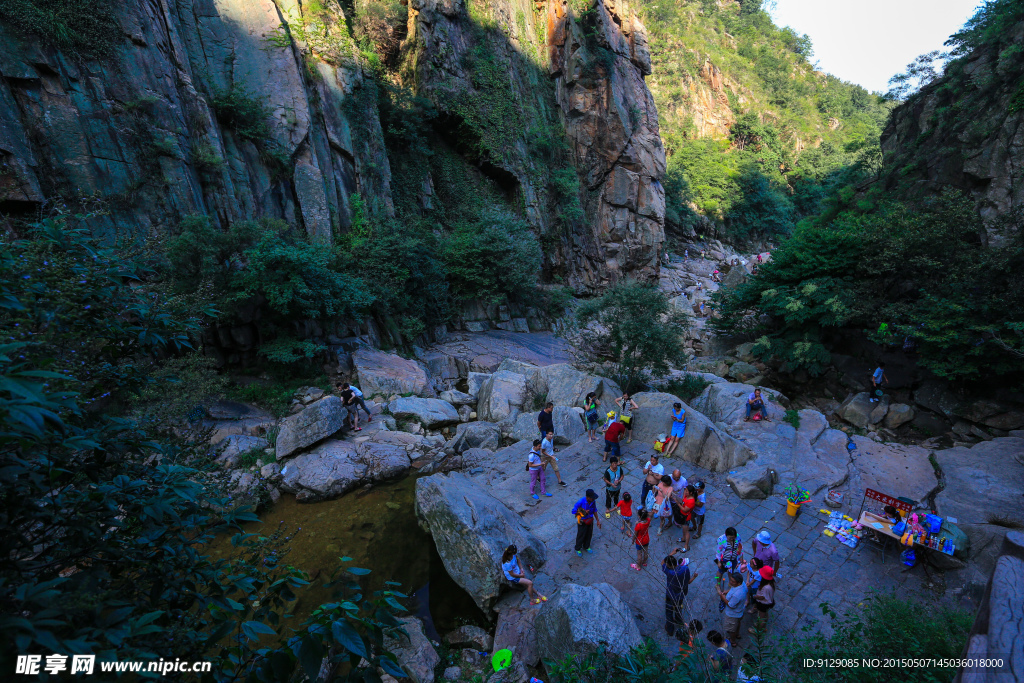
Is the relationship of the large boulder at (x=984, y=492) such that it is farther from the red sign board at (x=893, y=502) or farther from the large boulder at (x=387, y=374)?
the large boulder at (x=387, y=374)

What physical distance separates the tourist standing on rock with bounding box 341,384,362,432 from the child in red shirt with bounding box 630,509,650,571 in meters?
7.67

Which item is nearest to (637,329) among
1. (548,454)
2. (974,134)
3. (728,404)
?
(728,404)

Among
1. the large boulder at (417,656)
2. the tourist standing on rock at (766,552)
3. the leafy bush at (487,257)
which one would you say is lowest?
the large boulder at (417,656)

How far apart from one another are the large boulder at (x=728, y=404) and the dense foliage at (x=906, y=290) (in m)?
4.13

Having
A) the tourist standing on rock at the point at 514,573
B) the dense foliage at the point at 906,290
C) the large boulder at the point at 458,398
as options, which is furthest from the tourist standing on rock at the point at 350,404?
the dense foliage at the point at 906,290

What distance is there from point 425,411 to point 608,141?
25.3 m

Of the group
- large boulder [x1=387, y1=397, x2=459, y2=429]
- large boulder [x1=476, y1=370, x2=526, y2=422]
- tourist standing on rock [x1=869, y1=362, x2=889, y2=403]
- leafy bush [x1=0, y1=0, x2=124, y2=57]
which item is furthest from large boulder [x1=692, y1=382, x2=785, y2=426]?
leafy bush [x1=0, y1=0, x2=124, y2=57]

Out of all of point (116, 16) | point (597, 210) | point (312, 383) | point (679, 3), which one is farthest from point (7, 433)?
point (679, 3)

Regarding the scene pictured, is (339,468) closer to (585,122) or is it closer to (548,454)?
(548,454)

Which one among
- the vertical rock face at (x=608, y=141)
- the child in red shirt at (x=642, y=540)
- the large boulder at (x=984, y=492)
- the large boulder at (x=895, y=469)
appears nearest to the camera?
the large boulder at (x=984, y=492)

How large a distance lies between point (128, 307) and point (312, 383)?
11.0 meters

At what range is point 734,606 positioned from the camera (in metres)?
4.92

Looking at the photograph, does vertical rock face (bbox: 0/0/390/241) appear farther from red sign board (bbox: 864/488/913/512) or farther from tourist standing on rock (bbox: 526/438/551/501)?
red sign board (bbox: 864/488/913/512)

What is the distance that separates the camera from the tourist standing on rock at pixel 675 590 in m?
5.25
